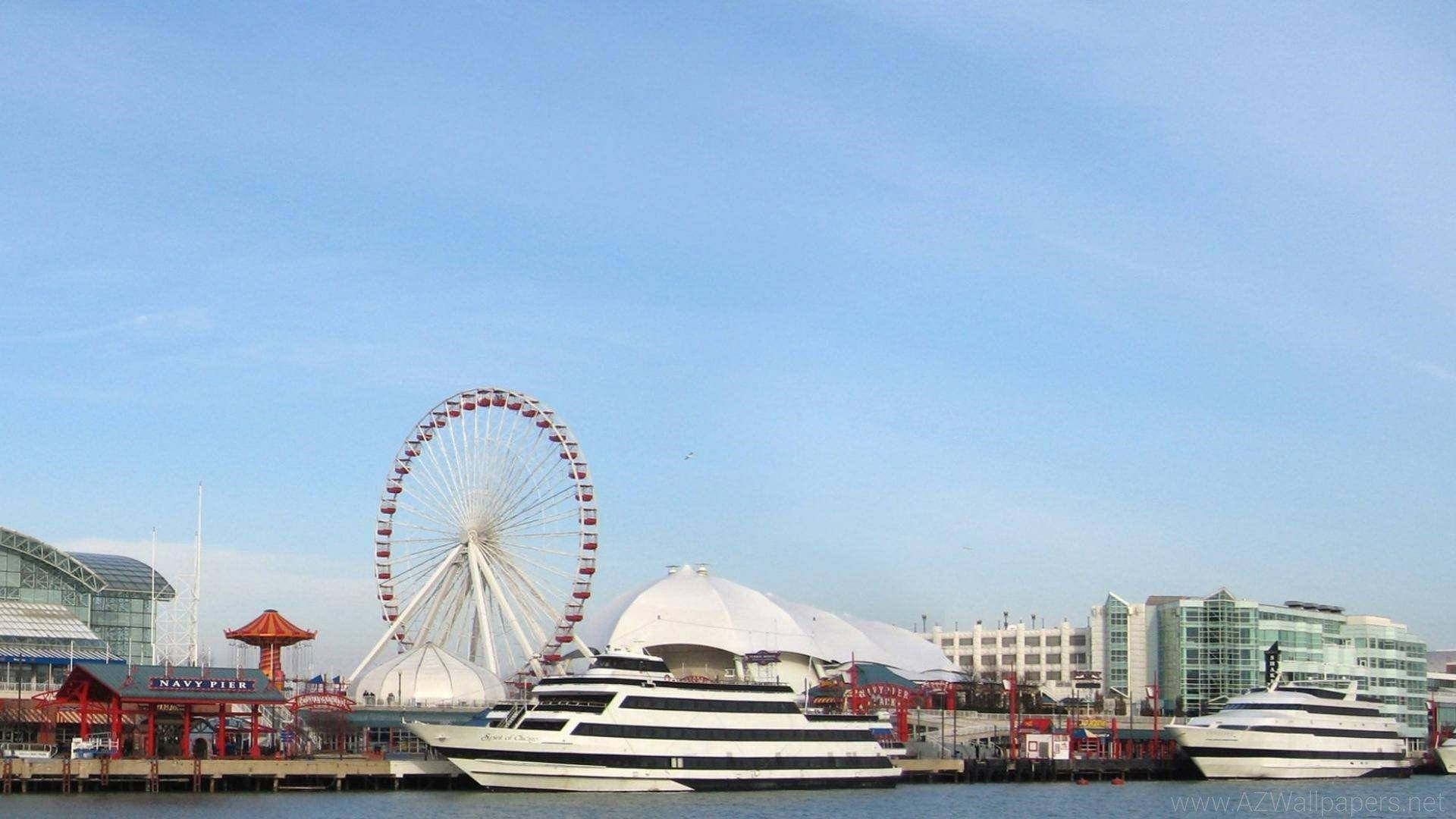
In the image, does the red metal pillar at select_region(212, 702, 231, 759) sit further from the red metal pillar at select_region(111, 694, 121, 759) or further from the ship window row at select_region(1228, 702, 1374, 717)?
the ship window row at select_region(1228, 702, 1374, 717)

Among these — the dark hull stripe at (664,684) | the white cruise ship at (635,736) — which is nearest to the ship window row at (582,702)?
the white cruise ship at (635,736)

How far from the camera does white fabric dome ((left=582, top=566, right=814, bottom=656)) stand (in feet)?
469

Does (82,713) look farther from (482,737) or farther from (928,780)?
(928,780)

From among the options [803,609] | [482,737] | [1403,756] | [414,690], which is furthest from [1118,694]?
[482,737]

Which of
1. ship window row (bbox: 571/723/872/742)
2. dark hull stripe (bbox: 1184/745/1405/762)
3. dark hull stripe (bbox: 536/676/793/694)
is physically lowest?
dark hull stripe (bbox: 1184/745/1405/762)

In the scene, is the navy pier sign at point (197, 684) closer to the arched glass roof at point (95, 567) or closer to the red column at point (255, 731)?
the red column at point (255, 731)

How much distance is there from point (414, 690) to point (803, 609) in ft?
195

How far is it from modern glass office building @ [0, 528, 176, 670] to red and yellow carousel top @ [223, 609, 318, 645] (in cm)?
1439

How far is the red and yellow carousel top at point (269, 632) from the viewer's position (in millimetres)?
111812

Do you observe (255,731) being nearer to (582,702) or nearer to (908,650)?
(582,702)

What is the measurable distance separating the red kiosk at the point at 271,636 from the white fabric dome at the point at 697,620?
31605 millimetres

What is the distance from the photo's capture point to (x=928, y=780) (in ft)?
358

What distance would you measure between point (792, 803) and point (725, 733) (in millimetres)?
5689

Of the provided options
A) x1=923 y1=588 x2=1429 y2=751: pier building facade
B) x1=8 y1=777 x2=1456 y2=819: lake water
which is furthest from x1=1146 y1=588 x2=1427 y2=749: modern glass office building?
x1=8 y1=777 x2=1456 y2=819: lake water
